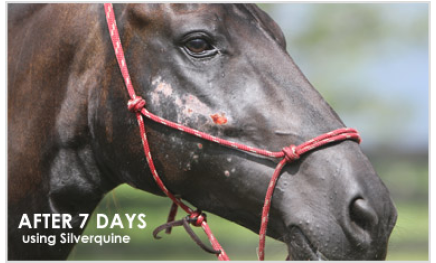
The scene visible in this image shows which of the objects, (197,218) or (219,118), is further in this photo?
(197,218)

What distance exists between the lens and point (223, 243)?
1352cm

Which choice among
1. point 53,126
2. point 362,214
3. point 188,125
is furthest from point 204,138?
point 53,126

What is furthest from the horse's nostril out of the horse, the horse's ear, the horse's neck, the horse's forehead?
the horse's neck

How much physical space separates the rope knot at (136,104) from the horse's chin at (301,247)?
0.92 metres

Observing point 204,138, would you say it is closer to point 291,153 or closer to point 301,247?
point 291,153

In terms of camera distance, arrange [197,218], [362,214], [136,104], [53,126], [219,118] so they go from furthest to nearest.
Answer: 1. [53,126]
2. [197,218]
3. [136,104]
4. [219,118]
5. [362,214]

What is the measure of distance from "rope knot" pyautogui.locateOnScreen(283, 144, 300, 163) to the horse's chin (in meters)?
0.30

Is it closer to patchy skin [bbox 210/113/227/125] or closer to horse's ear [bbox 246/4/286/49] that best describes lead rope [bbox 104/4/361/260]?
patchy skin [bbox 210/113/227/125]

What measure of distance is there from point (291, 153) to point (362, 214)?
399mm

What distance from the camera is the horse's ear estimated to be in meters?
2.84

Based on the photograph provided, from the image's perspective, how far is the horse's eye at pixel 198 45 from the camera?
2.66 meters

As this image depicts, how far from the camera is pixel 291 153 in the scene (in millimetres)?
2482

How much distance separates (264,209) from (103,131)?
0.91m

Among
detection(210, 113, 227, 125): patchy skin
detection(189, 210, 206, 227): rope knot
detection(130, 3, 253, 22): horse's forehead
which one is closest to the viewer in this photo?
detection(210, 113, 227, 125): patchy skin
